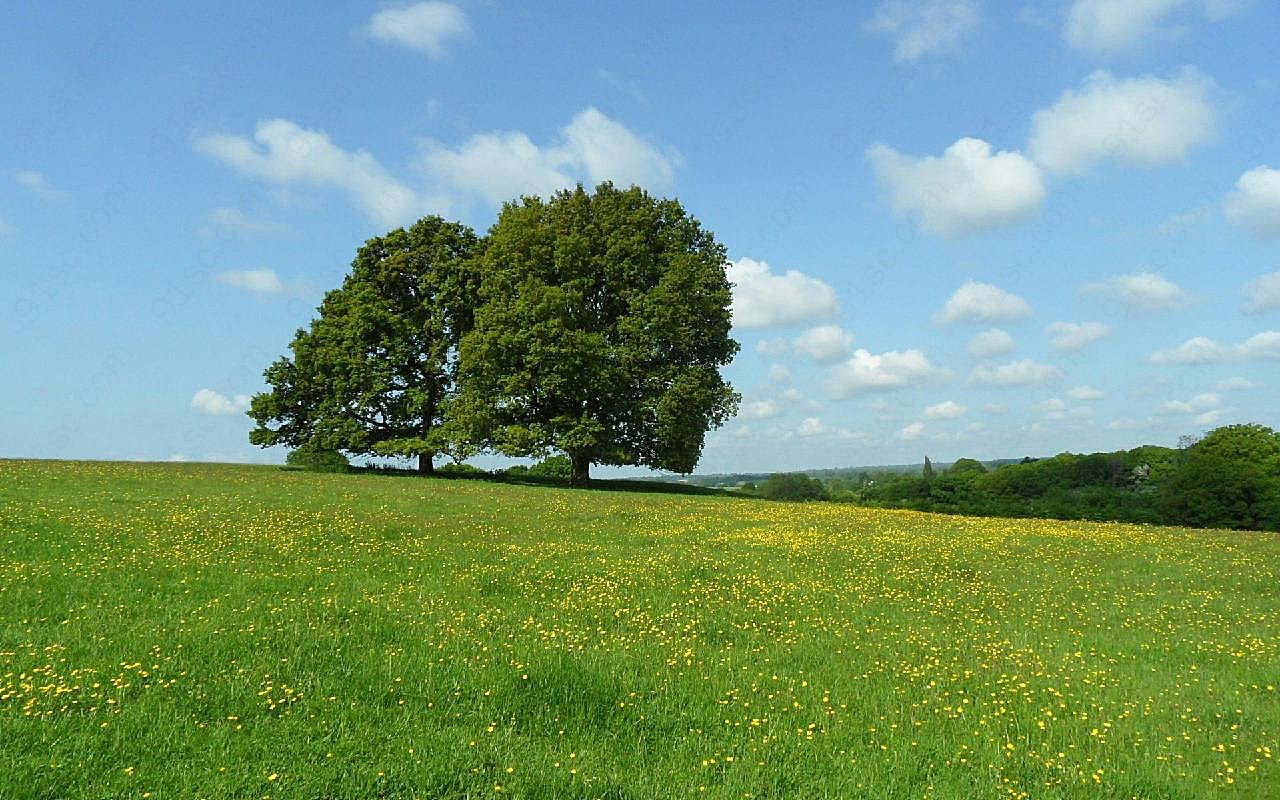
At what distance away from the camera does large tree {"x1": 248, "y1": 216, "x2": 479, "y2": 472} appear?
140ft

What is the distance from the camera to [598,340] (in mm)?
40250

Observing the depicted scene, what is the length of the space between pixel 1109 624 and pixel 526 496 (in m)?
23.2

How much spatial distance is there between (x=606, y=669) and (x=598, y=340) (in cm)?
3198

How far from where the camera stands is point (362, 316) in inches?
1711

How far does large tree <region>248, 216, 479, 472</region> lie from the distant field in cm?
2424

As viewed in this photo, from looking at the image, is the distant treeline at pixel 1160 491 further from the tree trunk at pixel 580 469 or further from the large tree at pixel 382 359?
the large tree at pixel 382 359

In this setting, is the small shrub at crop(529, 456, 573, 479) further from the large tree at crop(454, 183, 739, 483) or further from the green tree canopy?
the green tree canopy

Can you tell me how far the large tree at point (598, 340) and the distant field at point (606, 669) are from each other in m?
21.8

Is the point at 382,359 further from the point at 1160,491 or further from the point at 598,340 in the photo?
the point at 1160,491

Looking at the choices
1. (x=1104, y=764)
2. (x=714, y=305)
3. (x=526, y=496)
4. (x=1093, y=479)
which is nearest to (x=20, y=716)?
(x=1104, y=764)

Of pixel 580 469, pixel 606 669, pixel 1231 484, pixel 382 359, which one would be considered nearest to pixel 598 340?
pixel 580 469

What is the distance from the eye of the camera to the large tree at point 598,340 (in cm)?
4022

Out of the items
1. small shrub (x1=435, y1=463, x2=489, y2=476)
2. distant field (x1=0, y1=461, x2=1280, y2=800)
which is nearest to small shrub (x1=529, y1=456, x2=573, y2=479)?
small shrub (x1=435, y1=463, x2=489, y2=476)

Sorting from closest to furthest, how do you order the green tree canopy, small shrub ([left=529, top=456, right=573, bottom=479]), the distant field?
the distant field < the green tree canopy < small shrub ([left=529, top=456, right=573, bottom=479])
